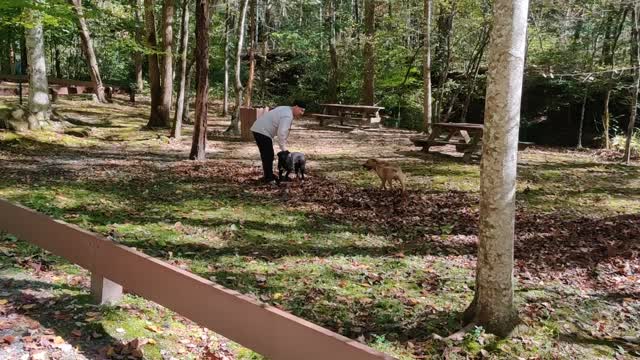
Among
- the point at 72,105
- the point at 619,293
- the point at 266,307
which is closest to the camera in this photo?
the point at 266,307

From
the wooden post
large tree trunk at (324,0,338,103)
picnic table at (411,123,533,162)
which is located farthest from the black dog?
large tree trunk at (324,0,338,103)

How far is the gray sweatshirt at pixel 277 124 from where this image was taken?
9.62 m

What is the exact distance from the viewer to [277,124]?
31.7 feet

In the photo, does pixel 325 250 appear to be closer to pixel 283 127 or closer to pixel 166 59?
pixel 283 127

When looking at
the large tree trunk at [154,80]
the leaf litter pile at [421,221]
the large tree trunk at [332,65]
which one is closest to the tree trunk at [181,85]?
the large tree trunk at [154,80]

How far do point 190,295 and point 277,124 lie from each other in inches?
265

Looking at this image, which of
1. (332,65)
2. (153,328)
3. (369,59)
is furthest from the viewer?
(332,65)

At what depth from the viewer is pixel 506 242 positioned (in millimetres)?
4441

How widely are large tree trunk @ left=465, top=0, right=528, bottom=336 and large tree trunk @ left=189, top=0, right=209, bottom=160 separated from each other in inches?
331

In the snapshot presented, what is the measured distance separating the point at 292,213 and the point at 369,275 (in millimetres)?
2608

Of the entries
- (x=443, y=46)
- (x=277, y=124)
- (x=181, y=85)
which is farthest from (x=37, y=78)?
(x=443, y=46)

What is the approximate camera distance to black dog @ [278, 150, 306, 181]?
997 cm

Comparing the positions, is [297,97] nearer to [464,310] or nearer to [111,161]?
[111,161]

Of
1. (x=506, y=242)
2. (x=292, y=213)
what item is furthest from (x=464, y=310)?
(x=292, y=213)
